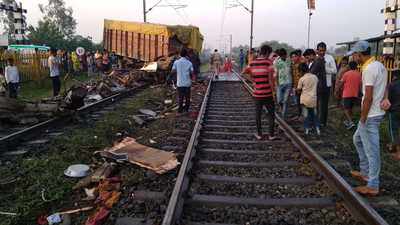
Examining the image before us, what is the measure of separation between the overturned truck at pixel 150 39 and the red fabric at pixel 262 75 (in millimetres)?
11837

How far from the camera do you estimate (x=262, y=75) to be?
7055mm

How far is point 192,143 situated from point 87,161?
5.53ft

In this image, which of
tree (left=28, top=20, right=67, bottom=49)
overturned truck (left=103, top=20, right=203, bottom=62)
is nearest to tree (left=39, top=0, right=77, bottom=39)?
tree (left=28, top=20, right=67, bottom=49)

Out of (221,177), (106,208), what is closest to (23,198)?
(106,208)

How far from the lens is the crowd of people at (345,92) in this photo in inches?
169

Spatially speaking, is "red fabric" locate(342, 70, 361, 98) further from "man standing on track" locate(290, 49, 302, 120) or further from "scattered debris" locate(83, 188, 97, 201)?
"scattered debris" locate(83, 188, 97, 201)

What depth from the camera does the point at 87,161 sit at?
19.5ft

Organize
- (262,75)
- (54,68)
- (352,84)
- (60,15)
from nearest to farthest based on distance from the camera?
(262,75) → (352,84) → (54,68) → (60,15)

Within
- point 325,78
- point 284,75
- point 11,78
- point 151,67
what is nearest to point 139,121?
point 284,75

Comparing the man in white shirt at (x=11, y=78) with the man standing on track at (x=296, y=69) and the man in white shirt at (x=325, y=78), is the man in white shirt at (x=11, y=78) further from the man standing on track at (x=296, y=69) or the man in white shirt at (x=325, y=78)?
the man in white shirt at (x=325, y=78)

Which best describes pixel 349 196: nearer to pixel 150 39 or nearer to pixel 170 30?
pixel 170 30

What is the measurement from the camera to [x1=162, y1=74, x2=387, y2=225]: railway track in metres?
3.74

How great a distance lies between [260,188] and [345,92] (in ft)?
15.6

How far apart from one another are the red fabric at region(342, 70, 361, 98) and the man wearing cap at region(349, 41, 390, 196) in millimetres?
3729
